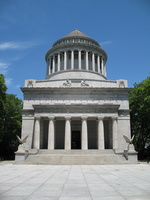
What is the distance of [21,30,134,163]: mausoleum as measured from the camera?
34906 mm

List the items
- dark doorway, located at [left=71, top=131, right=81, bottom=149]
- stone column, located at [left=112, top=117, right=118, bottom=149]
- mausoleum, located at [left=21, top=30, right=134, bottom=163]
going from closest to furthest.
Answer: stone column, located at [left=112, top=117, right=118, bottom=149] < mausoleum, located at [left=21, top=30, right=134, bottom=163] < dark doorway, located at [left=71, top=131, right=81, bottom=149]

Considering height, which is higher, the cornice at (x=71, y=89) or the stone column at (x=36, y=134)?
the cornice at (x=71, y=89)

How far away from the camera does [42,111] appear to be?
35375 mm

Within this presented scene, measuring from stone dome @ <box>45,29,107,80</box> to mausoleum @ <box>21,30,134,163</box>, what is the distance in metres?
0.27

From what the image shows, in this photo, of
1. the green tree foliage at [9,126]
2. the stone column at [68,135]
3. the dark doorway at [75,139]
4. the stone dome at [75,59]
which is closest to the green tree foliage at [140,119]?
the stone dome at [75,59]

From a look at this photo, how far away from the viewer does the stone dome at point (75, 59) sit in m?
49.8

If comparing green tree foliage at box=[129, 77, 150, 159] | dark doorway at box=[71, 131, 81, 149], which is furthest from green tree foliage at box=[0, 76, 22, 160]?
green tree foliage at box=[129, 77, 150, 159]

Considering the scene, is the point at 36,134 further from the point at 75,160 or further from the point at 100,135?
the point at 100,135

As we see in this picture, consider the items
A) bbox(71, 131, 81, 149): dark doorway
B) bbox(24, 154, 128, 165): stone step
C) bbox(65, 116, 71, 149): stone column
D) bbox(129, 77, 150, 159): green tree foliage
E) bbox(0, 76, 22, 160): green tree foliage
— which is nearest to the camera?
bbox(24, 154, 128, 165): stone step

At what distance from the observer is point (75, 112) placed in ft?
116

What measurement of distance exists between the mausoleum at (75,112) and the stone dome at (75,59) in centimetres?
27

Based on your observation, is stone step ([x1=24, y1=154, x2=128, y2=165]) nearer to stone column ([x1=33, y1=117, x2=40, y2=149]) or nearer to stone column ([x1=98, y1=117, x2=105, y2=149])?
stone column ([x1=33, y1=117, x2=40, y2=149])

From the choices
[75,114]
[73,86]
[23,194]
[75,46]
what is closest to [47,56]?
[75,46]

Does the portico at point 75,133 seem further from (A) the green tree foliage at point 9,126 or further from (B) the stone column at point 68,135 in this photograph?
(A) the green tree foliage at point 9,126
